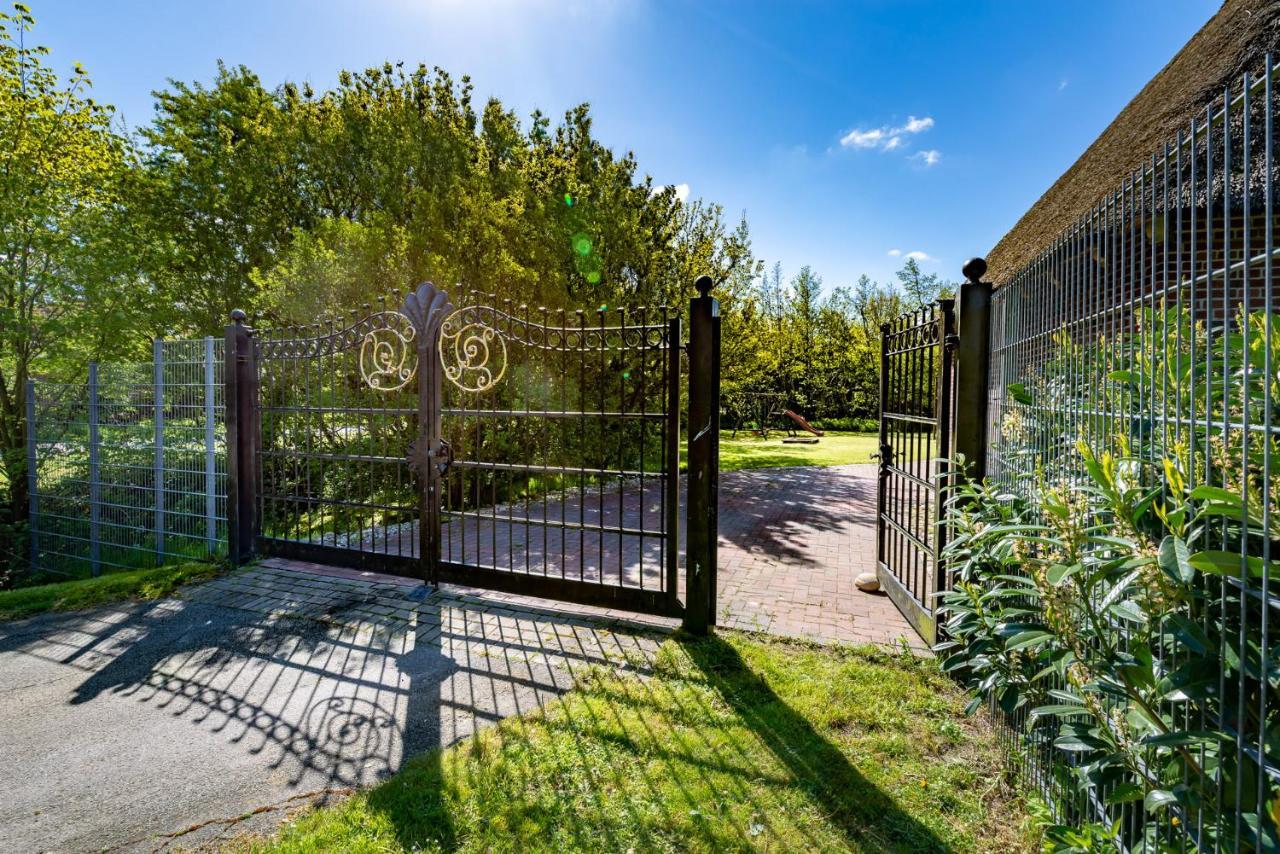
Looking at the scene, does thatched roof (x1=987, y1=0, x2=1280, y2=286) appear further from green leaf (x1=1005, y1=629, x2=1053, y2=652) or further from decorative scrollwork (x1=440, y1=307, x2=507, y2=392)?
green leaf (x1=1005, y1=629, x2=1053, y2=652)

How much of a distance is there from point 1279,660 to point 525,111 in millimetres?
14245

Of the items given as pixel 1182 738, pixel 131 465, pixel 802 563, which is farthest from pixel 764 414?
pixel 1182 738

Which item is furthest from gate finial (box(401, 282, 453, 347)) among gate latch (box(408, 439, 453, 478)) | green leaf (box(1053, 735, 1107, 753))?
green leaf (box(1053, 735, 1107, 753))

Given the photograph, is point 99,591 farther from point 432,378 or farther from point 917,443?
point 917,443

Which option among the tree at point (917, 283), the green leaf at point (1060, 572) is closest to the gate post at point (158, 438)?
the green leaf at point (1060, 572)

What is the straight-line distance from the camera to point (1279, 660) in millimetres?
967

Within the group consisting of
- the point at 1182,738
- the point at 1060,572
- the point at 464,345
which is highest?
the point at 464,345

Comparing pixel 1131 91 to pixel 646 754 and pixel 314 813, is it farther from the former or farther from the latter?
pixel 314 813

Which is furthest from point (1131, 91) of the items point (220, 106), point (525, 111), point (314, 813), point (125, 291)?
point (220, 106)

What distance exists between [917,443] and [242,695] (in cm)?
428

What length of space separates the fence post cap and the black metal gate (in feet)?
0.68

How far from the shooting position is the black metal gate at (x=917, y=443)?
3.39m

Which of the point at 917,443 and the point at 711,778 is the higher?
the point at 917,443

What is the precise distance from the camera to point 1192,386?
1.21 meters
